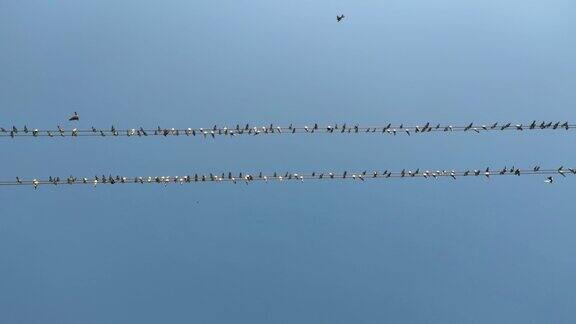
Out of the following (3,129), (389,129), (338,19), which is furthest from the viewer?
(338,19)

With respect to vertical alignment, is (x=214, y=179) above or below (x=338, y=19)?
below

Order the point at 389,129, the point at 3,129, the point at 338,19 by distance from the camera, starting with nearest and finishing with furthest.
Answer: the point at 3,129 → the point at 389,129 → the point at 338,19

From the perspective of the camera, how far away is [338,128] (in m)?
35.7

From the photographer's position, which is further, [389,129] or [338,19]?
[338,19]

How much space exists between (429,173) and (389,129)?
452cm

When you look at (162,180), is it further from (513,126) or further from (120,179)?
(513,126)

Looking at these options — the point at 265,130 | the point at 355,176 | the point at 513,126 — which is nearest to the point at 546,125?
the point at 513,126

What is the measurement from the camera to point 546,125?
3684cm

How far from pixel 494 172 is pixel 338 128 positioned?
400 inches

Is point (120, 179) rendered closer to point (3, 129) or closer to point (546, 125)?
point (3, 129)

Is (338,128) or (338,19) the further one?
(338,19)

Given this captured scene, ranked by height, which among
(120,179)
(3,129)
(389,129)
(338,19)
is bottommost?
(120,179)

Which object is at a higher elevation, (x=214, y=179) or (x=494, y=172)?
(x=494, y=172)

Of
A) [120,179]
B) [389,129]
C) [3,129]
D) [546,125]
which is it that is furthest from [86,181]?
[546,125]
